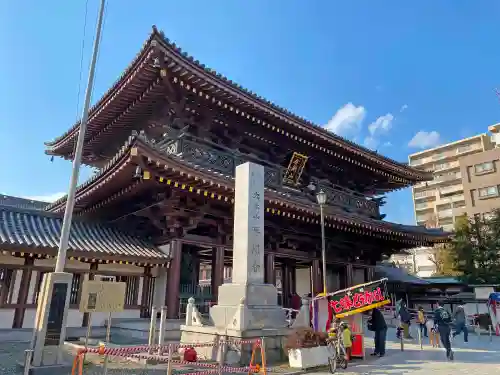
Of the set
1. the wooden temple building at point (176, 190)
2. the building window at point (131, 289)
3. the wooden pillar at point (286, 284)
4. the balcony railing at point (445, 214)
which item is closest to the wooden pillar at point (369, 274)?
the wooden temple building at point (176, 190)

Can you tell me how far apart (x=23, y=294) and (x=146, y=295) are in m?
3.72

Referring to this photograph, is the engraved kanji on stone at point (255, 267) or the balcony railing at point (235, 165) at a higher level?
the balcony railing at point (235, 165)

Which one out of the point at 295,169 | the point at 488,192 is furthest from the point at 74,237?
the point at 488,192

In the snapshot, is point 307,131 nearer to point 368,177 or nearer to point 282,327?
point 368,177

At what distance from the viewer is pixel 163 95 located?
1303 centimetres

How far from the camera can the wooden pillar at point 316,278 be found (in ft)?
54.7

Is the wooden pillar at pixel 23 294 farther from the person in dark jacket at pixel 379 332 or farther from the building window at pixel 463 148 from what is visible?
the building window at pixel 463 148

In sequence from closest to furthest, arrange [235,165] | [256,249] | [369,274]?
[256,249]
[235,165]
[369,274]

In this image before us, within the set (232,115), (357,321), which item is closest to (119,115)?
(232,115)

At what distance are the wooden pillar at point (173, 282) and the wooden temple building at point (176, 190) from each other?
0.03 metres

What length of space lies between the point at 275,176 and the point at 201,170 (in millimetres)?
5132

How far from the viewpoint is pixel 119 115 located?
48.1 ft

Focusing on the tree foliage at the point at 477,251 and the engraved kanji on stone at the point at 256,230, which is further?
the tree foliage at the point at 477,251

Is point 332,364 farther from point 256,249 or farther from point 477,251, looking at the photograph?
point 477,251
